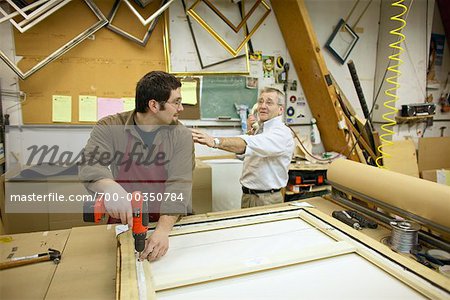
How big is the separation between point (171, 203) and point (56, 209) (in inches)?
58.4

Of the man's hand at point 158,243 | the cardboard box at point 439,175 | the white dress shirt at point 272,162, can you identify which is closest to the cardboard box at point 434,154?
the cardboard box at point 439,175

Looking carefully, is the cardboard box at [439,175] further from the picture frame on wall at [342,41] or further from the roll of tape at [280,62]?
the roll of tape at [280,62]

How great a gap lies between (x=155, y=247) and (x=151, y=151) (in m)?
0.62

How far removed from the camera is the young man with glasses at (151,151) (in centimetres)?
127

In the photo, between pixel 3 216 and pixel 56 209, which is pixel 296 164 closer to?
pixel 56 209

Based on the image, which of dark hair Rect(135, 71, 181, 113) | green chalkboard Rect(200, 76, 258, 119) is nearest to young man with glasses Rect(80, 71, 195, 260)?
dark hair Rect(135, 71, 181, 113)

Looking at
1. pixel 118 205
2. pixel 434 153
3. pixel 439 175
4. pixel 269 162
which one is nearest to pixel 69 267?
pixel 118 205

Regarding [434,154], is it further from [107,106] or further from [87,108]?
[87,108]

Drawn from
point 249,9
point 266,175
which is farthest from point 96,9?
point 266,175

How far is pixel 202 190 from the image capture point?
2389 millimetres

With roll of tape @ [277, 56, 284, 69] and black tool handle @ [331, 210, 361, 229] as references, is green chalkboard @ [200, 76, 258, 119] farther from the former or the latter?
black tool handle @ [331, 210, 361, 229]

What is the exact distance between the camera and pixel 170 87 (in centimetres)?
144

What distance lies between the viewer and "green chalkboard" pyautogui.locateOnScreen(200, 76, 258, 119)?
2.86 m

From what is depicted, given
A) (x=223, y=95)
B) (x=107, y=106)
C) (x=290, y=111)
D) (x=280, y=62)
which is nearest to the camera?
(x=107, y=106)
